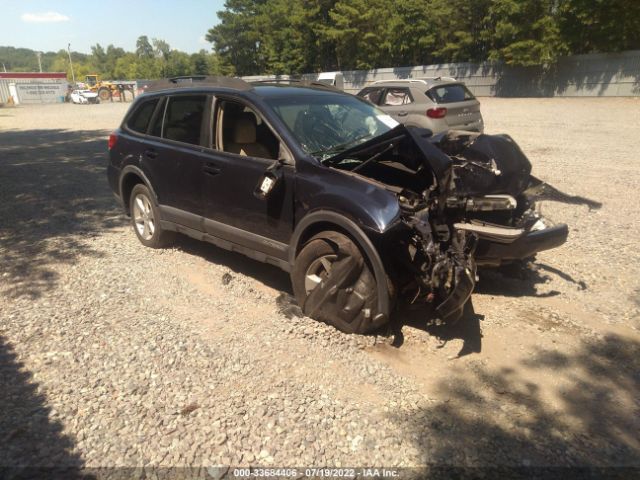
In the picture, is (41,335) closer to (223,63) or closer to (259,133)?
(259,133)

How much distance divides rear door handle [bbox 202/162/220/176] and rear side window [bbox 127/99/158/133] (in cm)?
140

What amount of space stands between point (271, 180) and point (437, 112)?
7.76 metres

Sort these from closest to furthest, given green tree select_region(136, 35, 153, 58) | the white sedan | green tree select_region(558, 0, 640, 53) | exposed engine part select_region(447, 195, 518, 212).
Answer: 1. exposed engine part select_region(447, 195, 518, 212)
2. green tree select_region(558, 0, 640, 53)
3. the white sedan
4. green tree select_region(136, 35, 153, 58)

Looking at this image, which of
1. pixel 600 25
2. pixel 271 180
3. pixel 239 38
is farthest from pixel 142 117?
pixel 239 38

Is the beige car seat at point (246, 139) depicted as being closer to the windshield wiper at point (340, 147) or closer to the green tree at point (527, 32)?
the windshield wiper at point (340, 147)

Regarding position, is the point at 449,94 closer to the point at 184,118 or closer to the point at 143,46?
the point at 184,118

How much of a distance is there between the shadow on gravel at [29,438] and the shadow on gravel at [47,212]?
1.65 m

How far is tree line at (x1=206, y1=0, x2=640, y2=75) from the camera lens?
94.5 feet

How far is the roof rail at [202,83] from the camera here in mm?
4719

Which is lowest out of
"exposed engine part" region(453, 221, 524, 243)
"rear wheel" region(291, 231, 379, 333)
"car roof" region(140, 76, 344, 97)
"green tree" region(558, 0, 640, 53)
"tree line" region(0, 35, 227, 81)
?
"tree line" region(0, 35, 227, 81)

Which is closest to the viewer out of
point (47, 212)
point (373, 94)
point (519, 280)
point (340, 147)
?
point (340, 147)

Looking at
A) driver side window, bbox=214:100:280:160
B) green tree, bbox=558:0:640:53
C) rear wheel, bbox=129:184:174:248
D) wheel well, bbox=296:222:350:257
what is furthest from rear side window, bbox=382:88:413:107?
green tree, bbox=558:0:640:53

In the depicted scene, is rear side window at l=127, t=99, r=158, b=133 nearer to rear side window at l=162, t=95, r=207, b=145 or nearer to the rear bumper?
rear side window at l=162, t=95, r=207, b=145

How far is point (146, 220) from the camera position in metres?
5.85
